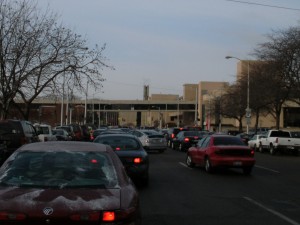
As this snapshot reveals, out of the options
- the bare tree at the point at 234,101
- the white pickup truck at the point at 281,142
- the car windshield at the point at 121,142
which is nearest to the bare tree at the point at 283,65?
the white pickup truck at the point at 281,142

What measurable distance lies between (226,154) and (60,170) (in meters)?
13.8

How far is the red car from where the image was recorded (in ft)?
Answer: 62.8

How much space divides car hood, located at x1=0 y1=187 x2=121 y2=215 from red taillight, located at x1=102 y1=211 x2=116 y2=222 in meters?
0.07

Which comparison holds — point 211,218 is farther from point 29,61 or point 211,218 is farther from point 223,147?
point 29,61

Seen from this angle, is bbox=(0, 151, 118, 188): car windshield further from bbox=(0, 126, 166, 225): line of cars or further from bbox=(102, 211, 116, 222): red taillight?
bbox=(102, 211, 116, 222): red taillight

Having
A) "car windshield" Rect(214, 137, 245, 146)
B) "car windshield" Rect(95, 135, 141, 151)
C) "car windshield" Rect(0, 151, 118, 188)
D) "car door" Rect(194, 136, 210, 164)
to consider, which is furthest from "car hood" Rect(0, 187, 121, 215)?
"car door" Rect(194, 136, 210, 164)

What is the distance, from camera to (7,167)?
6.12 m

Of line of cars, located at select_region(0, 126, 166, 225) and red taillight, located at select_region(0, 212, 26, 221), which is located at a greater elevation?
line of cars, located at select_region(0, 126, 166, 225)

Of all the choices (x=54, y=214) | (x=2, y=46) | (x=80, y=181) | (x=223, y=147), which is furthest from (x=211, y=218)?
(x=2, y=46)

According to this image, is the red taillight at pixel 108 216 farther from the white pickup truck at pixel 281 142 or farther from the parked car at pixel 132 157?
the white pickup truck at pixel 281 142

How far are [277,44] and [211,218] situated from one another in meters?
33.8

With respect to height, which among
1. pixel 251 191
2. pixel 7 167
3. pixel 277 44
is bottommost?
pixel 251 191

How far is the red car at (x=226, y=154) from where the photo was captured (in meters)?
19.1

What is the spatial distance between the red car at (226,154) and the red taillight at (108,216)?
14401mm
